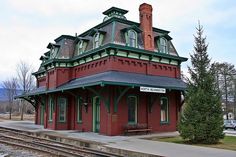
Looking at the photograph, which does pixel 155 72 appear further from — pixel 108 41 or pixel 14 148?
pixel 14 148

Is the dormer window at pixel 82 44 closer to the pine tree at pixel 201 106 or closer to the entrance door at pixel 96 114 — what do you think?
the entrance door at pixel 96 114

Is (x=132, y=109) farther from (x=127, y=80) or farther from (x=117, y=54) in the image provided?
(x=117, y=54)

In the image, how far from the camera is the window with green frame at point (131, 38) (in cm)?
1935

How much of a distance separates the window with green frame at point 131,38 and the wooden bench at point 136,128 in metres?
5.75

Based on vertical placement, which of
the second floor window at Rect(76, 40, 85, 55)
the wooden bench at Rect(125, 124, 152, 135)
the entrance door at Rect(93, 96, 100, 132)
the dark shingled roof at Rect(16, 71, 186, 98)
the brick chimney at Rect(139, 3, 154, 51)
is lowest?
the wooden bench at Rect(125, 124, 152, 135)

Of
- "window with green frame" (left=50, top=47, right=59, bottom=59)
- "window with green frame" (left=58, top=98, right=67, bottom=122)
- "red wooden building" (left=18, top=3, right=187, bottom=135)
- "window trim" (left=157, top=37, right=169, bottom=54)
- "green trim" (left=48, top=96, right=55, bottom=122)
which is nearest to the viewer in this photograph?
"red wooden building" (left=18, top=3, right=187, bottom=135)

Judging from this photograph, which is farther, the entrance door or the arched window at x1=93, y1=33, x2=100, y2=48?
the arched window at x1=93, y1=33, x2=100, y2=48

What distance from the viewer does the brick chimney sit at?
68.0 ft

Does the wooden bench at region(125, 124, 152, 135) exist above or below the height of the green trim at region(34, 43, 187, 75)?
below

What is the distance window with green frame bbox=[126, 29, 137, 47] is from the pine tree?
18.8ft

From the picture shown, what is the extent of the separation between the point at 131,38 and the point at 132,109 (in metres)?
5.19

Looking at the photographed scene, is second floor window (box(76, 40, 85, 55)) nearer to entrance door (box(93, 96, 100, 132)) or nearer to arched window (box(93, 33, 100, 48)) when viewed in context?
arched window (box(93, 33, 100, 48))

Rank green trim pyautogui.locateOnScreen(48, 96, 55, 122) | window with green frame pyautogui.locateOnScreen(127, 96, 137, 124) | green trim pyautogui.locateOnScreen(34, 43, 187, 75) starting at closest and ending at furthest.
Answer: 1. green trim pyautogui.locateOnScreen(34, 43, 187, 75)
2. window with green frame pyautogui.locateOnScreen(127, 96, 137, 124)
3. green trim pyautogui.locateOnScreen(48, 96, 55, 122)

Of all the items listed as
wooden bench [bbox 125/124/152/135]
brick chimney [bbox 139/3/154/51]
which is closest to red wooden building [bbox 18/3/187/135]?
brick chimney [bbox 139/3/154/51]
